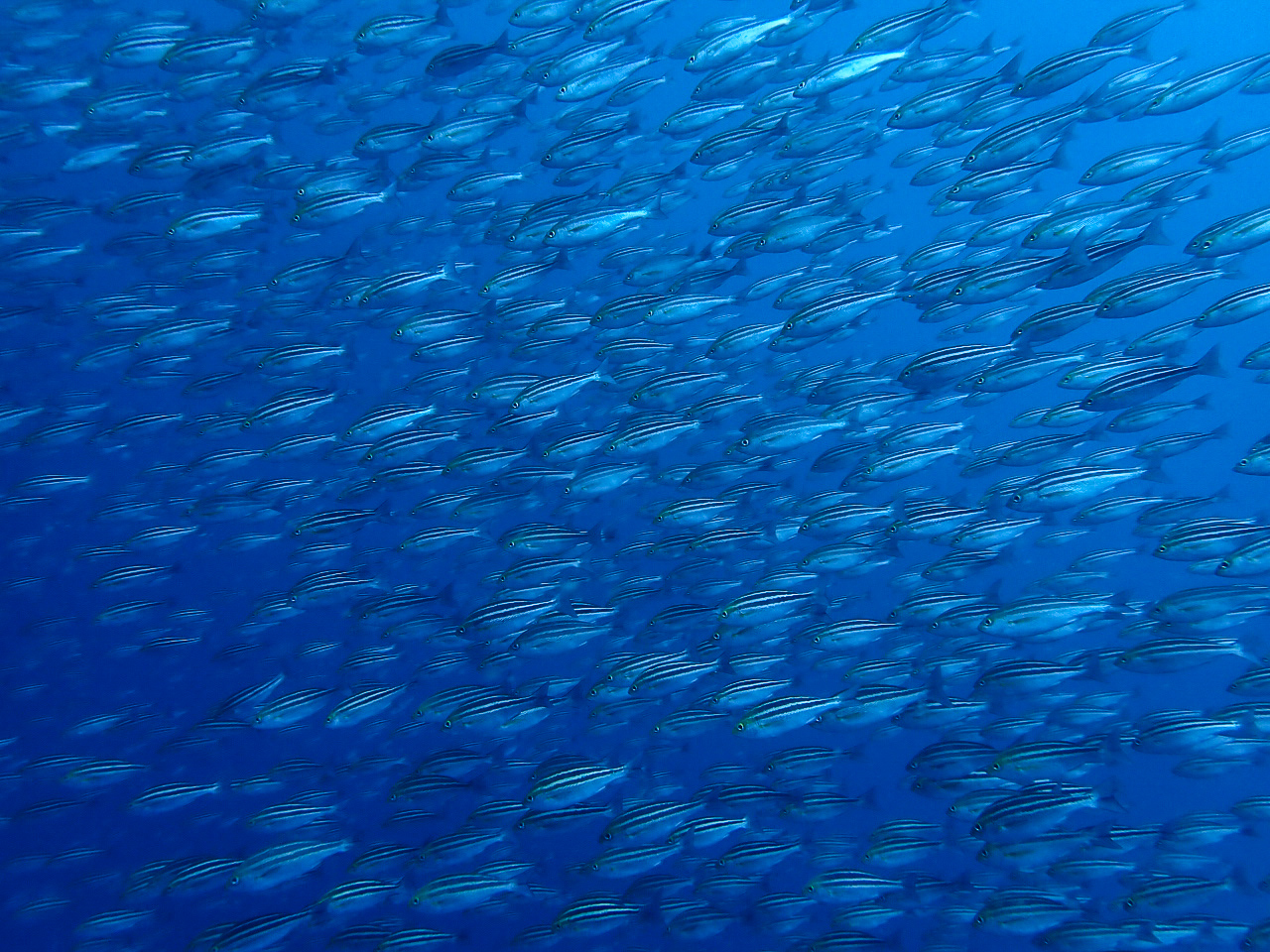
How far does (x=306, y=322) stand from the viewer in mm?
9602

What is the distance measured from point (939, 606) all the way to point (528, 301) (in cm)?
471

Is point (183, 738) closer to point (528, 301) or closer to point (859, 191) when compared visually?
point (528, 301)

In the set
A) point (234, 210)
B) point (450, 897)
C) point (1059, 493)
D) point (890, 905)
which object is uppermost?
point (234, 210)

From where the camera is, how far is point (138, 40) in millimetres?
6887

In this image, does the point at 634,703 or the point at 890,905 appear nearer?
the point at 890,905

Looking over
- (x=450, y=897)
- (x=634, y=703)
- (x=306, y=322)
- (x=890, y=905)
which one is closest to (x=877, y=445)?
(x=634, y=703)

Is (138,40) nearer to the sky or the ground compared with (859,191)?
nearer to the sky

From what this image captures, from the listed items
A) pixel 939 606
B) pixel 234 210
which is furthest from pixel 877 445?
pixel 234 210

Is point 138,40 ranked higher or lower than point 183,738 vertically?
higher

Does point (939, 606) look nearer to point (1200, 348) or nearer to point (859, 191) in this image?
point (859, 191)

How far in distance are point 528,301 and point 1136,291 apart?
511cm

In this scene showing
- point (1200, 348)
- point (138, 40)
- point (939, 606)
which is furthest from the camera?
point (1200, 348)

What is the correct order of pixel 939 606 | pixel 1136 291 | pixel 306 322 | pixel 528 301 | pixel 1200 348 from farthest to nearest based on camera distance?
pixel 1200 348
pixel 306 322
pixel 528 301
pixel 939 606
pixel 1136 291

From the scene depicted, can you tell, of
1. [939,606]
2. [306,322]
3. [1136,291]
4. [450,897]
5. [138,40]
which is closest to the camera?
[1136,291]
